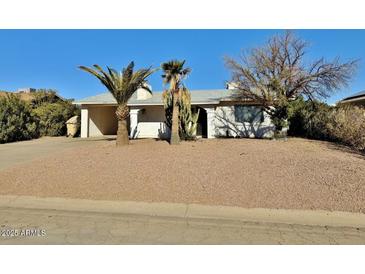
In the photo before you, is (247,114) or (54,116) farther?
(54,116)

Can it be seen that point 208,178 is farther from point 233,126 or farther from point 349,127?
point 233,126

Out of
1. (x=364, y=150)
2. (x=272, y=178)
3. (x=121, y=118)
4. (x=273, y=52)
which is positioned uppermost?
(x=273, y=52)

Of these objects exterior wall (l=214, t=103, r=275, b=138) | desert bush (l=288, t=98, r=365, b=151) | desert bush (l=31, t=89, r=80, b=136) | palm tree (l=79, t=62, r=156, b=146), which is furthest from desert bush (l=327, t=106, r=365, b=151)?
desert bush (l=31, t=89, r=80, b=136)

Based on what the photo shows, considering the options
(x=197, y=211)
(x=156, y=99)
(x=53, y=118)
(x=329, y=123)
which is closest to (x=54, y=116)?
(x=53, y=118)

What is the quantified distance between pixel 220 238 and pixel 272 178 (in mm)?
3149

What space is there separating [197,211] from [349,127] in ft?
33.5

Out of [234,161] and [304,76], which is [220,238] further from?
[304,76]

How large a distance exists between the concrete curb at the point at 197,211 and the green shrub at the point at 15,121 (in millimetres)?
12948

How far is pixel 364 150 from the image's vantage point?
9.30 m

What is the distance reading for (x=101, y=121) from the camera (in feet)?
66.5

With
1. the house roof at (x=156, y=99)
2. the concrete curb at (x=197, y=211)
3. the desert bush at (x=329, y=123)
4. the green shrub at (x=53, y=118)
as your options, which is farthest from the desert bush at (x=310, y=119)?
the green shrub at (x=53, y=118)

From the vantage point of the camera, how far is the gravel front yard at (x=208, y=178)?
4992 mm

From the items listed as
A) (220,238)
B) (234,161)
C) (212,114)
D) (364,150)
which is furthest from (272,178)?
(212,114)

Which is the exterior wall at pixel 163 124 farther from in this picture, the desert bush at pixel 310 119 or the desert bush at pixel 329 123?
the desert bush at pixel 329 123
